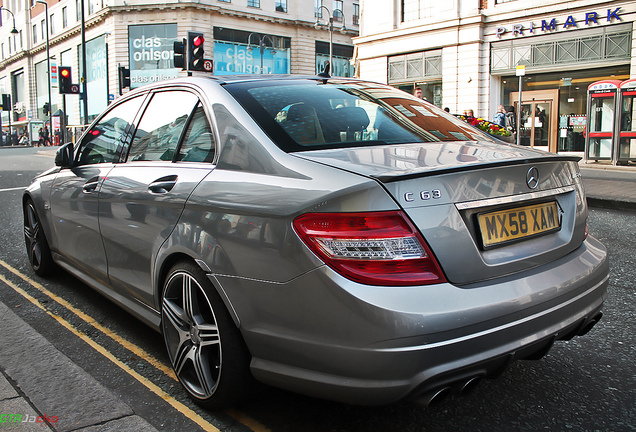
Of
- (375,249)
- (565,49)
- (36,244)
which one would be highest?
(565,49)

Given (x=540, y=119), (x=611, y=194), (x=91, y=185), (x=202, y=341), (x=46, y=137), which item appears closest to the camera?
(x=202, y=341)

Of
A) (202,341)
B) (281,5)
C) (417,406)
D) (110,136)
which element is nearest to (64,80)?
(110,136)

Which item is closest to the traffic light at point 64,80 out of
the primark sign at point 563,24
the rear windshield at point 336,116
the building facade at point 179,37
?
the building facade at point 179,37

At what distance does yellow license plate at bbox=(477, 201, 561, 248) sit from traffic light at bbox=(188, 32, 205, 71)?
1190cm

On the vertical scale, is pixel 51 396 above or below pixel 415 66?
below

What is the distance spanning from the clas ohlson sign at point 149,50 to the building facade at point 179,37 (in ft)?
0.22

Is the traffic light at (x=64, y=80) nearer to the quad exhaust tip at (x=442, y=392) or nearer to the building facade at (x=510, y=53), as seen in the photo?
the building facade at (x=510, y=53)

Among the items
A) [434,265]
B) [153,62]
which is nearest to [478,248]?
[434,265]

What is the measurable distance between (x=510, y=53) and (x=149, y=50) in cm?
2594

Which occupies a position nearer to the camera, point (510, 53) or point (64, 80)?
point (510, 53)

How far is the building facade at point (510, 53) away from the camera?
2017 centimetres

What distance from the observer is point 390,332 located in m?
1.76

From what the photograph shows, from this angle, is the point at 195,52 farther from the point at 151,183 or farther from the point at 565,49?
the point at 565,49

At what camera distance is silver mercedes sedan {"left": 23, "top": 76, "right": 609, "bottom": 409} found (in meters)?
1.83
